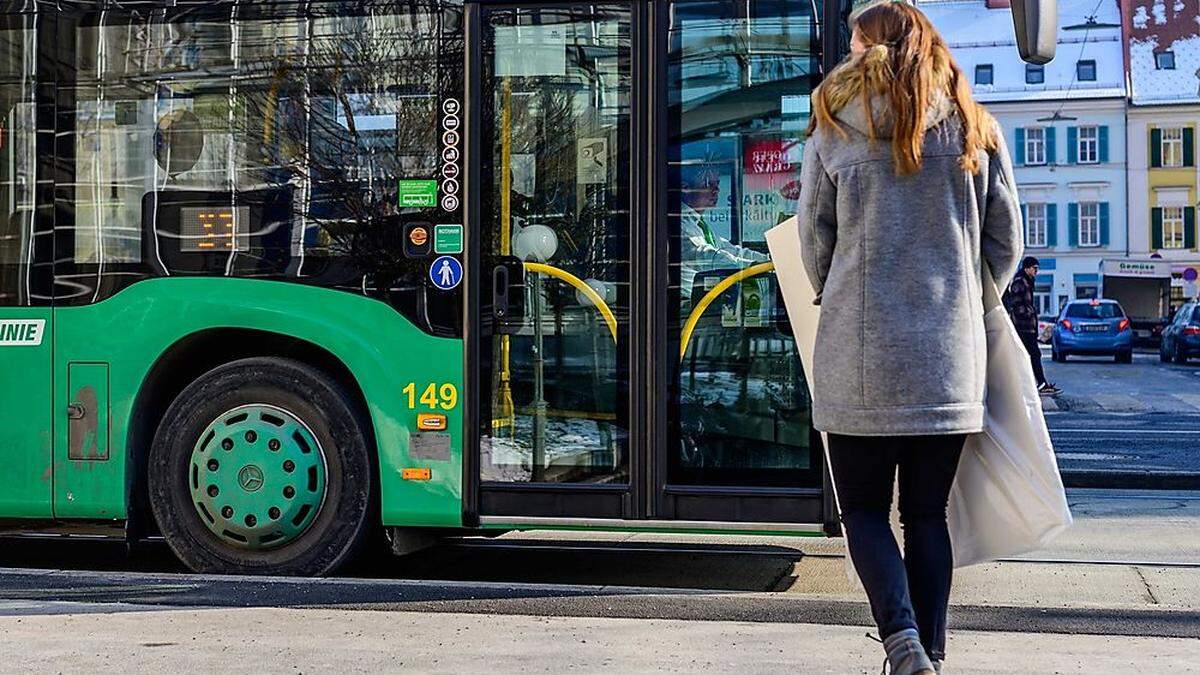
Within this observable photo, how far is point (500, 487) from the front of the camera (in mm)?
5918

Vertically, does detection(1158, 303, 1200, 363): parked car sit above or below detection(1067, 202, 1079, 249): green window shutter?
below

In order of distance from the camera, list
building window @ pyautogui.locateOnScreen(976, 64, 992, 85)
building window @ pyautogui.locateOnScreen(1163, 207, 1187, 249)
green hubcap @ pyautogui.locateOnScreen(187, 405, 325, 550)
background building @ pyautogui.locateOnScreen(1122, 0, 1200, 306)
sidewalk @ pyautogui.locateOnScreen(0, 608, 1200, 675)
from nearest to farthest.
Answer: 1. sidewalk @ pyautogui.locateOnScreen(0, 608, 1200, 675)
2. green hubcap @ pyautogui.locateOnScreen(187, 405, 325, 550)
3. background building @ pyautogui.locateOnScreen(1122, 0, 1200, 306)
4. building window @ pyautogui.locateOnScreen(1163, 207, 1187, 249)
5. building window @ pyautogui.locateOnScreen(976, 64, 992, 85)

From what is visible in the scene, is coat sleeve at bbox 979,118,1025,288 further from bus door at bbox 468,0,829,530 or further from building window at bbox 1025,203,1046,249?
building window at bbox 1025,203,1046,249

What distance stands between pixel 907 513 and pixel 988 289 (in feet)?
1.97

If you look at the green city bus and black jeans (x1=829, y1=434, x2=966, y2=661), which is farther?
the green city bus

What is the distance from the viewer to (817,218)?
3904 millimetres

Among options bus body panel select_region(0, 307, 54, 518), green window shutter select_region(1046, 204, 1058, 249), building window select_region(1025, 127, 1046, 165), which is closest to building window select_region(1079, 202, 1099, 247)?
green window shutter select_region(1046, 204, 1058, 249)

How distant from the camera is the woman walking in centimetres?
377

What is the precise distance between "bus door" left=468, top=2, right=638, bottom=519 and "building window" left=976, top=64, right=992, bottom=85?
59.8 meters

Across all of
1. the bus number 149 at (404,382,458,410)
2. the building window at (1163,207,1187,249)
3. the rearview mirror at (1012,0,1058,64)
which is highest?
the building window at (1163,207,1187,249)

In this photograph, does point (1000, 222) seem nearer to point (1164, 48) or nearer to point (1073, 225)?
point (1073, 225)

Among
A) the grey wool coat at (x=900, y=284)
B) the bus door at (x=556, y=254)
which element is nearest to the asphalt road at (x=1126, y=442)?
the bus door at (x=556, y=254)

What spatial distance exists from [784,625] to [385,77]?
8.32 ft

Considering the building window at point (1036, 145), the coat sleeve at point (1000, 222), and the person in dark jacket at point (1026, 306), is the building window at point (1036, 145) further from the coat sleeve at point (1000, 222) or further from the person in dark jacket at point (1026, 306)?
the coat sleeve at point (1000, 222)
